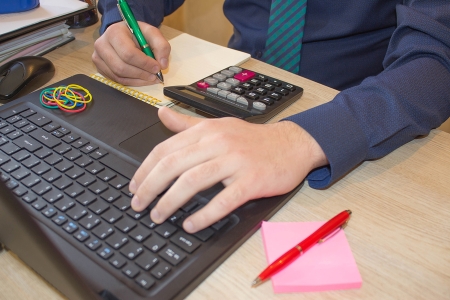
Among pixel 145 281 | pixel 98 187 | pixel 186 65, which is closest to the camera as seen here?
pixel 145 281

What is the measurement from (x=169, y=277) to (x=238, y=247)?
94mm

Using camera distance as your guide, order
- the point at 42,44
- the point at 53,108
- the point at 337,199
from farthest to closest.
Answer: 1. the point at 42,44
2. the point at 53,108
3. the point at 337,199

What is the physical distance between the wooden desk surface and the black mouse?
345mm

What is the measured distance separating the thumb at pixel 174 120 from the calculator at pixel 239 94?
3.8 inches

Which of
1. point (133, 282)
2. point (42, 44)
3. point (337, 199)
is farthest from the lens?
point (42, 44)

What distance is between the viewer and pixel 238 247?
467 mm

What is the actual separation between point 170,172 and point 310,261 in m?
0.18

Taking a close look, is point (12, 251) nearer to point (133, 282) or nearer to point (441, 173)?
point (133, 282)

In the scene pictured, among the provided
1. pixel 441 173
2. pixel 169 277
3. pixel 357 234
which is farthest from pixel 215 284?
pixel 441 173

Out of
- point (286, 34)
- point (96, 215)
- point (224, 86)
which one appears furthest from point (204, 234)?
point (286, 34)

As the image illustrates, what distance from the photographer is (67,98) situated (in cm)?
68

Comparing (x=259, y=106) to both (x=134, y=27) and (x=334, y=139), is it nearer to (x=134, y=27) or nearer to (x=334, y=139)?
(x=334, y=139)

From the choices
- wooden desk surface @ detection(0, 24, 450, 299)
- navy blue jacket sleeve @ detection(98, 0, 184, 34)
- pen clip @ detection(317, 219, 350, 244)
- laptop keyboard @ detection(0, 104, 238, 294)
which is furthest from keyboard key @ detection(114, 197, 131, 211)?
navy blue jacket sleeve @ detection(98, 0, 184, 34)

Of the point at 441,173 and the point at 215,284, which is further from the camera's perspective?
the point at 441,173
